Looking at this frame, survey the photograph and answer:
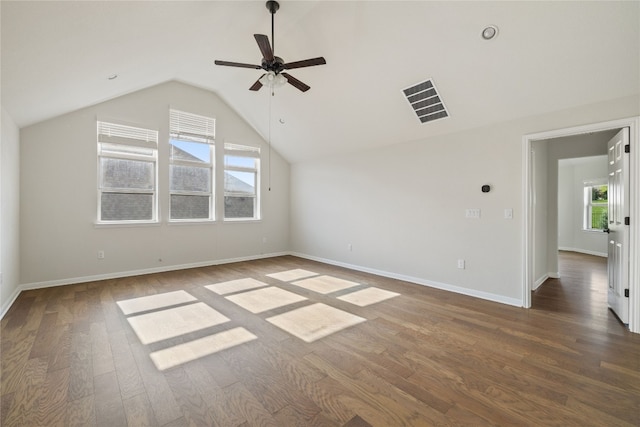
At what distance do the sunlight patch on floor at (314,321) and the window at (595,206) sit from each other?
8.60 m

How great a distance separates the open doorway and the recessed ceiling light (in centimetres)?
137

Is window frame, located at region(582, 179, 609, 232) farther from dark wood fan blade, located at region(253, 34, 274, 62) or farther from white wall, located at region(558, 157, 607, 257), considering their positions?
dark wood fan blade, located at region(253, 34, 274, 62)

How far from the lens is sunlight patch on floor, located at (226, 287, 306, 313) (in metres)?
3.50

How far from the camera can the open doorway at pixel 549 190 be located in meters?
2.86

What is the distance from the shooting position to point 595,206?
7789 mm

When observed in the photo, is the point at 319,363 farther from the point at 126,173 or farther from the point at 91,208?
the point at 126,173

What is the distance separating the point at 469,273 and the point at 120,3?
488 centimetres

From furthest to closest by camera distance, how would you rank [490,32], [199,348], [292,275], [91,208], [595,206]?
[595,206], [292,275], [91,208], [490,32], [199,348]

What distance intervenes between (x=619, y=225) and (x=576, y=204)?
6.59 meters

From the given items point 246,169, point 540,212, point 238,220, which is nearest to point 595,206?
point 540,212

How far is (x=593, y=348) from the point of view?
2.49 metres

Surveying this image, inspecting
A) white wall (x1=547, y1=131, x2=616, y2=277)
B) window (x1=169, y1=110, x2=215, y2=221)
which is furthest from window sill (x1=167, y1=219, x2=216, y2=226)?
white wall (x1=547, y1=131, x2=616, y2=277)

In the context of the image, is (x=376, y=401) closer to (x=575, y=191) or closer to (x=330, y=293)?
(x=330, y=293)

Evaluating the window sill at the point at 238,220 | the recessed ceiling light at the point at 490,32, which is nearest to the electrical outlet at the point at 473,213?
the recessed ceiling light at the point at 490,32
